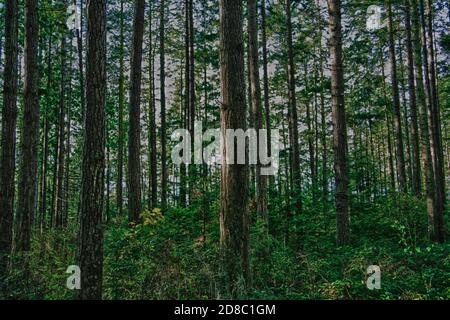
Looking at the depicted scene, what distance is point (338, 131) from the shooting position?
854 cm

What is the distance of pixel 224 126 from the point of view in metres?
5.59

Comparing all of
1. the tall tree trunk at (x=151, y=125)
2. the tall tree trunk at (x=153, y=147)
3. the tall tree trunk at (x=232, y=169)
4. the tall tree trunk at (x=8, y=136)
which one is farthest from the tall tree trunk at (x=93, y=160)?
the tall tree trunk at (x=151, y=125)

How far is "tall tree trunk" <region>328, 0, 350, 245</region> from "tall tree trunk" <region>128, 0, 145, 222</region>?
5.71 m

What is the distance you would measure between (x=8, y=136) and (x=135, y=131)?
332cm

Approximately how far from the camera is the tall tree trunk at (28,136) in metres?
8.50

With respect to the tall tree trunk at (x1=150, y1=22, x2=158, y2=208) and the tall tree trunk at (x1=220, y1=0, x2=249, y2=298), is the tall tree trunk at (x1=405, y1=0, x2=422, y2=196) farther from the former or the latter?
the tall tree trunk at (x1=150, y1=22, x2=158, y2=208)

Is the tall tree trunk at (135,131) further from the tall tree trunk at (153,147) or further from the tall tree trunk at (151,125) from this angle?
the tall tree trunk at (151,125)

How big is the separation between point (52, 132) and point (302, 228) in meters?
19.7

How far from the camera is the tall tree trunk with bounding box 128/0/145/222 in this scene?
10.6m

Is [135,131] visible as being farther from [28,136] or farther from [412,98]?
[412,98]

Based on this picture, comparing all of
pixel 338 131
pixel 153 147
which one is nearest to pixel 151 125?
pixel 153 147
